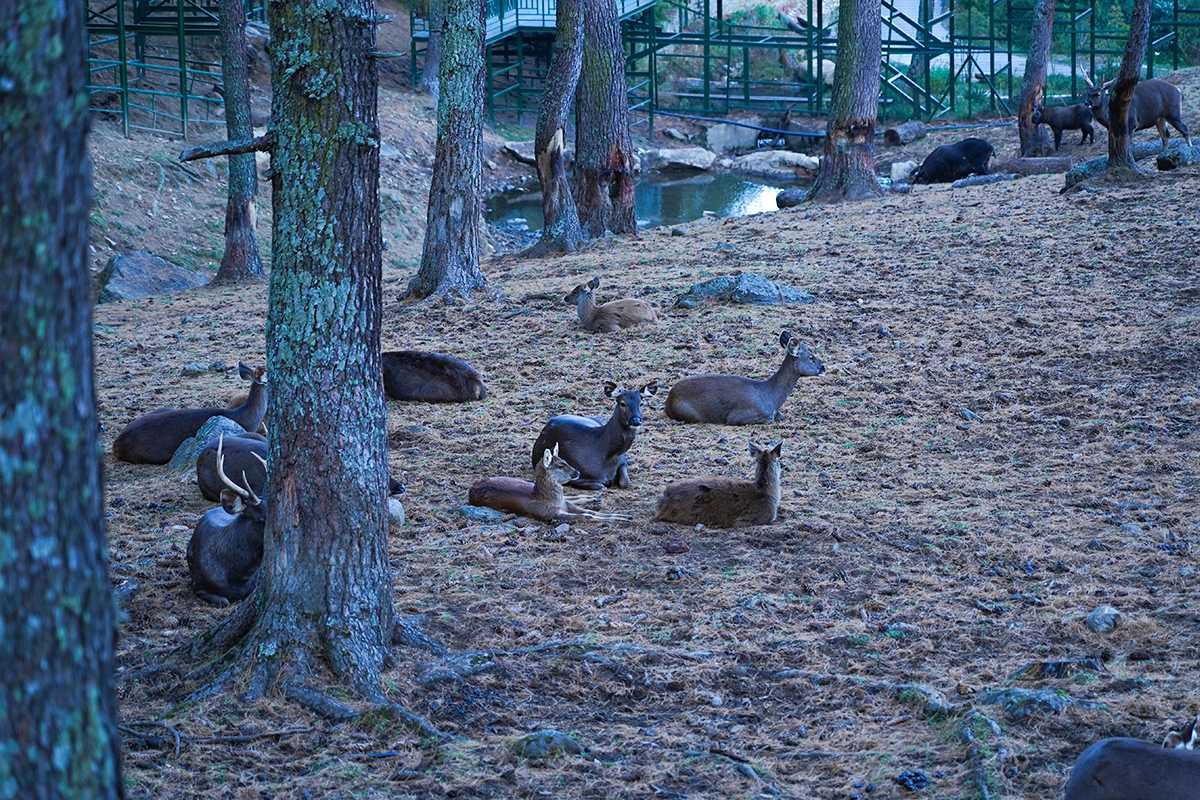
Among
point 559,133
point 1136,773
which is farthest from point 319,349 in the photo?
point 559,133

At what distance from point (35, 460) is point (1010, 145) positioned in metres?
25.8

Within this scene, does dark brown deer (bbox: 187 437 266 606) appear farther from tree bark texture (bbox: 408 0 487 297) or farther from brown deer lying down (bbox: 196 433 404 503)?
tree bark texture (bbox: 408 0 487 297)

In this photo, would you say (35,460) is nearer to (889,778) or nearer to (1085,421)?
(889,778)

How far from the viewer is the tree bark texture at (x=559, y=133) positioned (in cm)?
1495

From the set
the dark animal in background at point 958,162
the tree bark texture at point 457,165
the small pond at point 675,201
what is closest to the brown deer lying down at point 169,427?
the tree bark texture at point 457,165

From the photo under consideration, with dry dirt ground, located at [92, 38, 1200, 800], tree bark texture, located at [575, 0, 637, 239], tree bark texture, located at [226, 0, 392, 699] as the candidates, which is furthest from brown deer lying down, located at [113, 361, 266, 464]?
tree bark texture, located at [575, 0, 637, 239]

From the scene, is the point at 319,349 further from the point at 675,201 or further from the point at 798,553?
the point at 675,201

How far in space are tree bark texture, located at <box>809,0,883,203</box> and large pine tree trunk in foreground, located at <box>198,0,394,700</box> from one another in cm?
1432

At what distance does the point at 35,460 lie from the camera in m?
1.97

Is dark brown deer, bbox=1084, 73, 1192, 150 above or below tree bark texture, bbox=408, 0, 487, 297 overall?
above

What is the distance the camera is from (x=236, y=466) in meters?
6.76

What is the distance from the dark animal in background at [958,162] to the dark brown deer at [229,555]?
18132 millimetres

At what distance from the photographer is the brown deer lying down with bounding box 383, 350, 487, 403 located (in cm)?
899

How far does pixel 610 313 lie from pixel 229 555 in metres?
6.03
